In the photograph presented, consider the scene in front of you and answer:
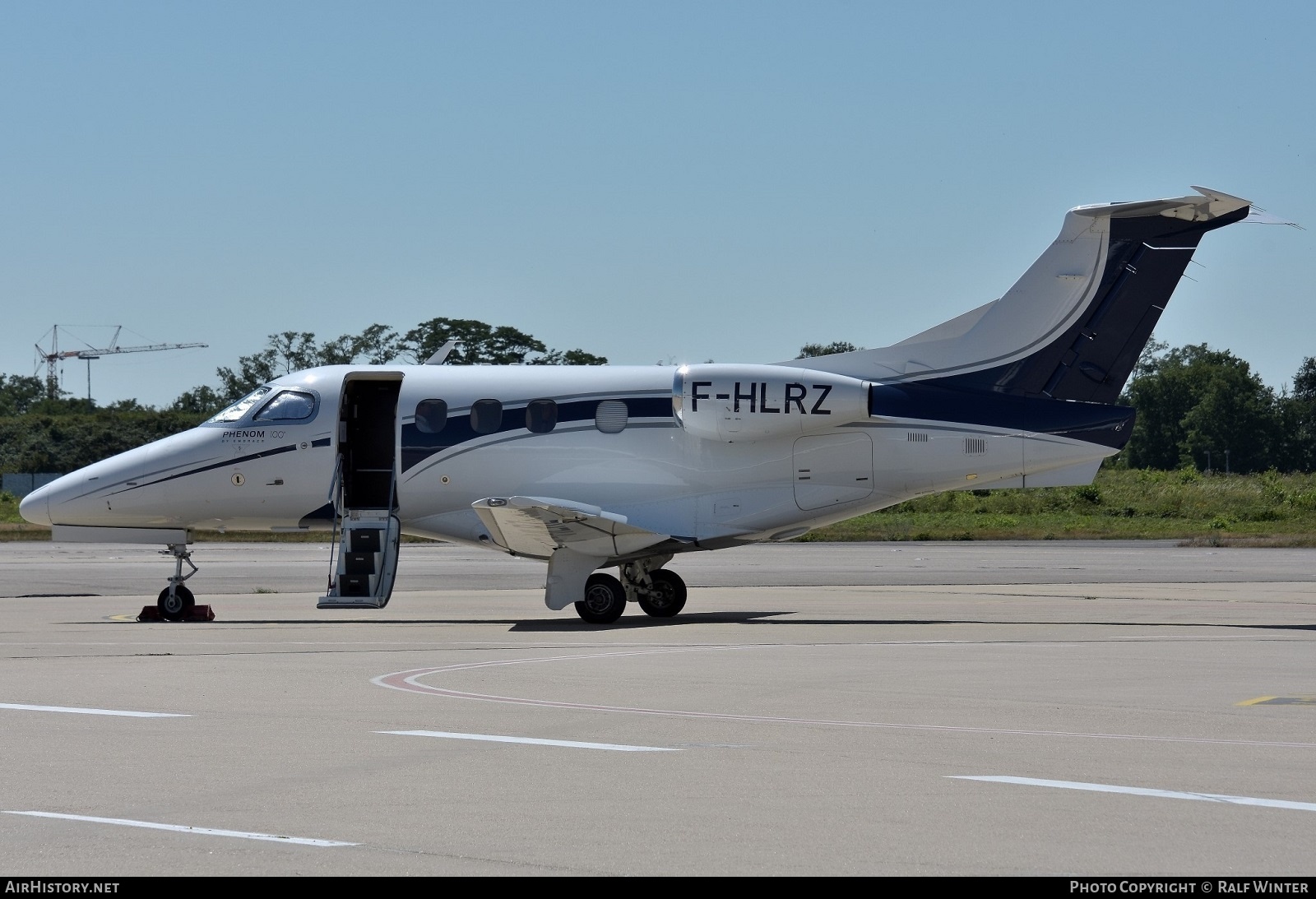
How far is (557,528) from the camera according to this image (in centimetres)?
1884

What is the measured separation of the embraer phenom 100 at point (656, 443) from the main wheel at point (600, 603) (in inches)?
1.1

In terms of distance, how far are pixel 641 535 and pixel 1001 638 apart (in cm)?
522

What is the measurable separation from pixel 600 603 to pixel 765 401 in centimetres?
357

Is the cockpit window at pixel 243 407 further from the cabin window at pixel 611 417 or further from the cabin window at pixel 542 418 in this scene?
the cabin window at pixel 611 417

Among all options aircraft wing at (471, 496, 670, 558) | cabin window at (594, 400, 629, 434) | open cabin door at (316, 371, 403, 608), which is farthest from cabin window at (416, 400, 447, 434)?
cabin window at (594, 400, 629, 434)

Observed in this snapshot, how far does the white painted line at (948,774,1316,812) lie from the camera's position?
6578 mm

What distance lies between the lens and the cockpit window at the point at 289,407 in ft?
68.0

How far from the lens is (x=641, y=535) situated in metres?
19.2

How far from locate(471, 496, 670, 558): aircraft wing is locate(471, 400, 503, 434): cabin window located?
122 centimetres

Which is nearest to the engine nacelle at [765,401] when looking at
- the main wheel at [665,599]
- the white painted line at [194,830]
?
the main wheel at [665,599]

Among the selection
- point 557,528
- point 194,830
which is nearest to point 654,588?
point 557,528
